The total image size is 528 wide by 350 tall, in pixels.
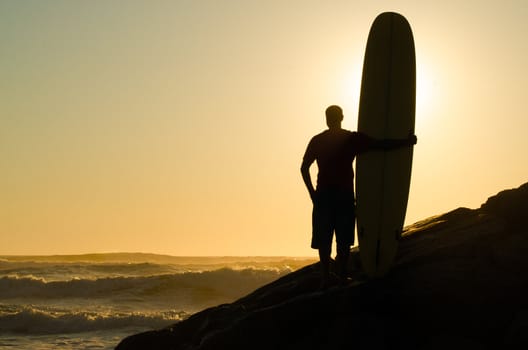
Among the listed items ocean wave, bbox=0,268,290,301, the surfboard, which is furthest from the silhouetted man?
ocean wave, bbox=0,268,290,301

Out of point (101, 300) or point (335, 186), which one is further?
point (101, 300)

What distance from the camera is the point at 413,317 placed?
7.59 metres

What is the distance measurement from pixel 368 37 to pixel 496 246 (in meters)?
2.75

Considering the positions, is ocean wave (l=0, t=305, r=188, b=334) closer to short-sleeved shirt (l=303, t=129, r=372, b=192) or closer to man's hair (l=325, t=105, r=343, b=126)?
short-sleeved shirt (l=303, t=129, r=372, b=192)

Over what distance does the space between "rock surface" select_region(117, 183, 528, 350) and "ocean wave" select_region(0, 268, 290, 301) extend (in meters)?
23.2

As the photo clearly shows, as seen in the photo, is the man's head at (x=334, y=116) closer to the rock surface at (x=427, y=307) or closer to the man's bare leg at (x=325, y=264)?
the man's bare leg at (x=325, y=264)

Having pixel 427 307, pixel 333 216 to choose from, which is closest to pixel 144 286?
pixel 333 216

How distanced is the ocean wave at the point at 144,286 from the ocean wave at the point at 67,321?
710 cm

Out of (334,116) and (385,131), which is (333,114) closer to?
(334,116)

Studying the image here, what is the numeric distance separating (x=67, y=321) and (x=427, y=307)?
1672cm

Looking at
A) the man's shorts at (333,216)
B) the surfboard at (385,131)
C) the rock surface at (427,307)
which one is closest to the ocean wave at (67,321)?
the rock surface at (427,307)

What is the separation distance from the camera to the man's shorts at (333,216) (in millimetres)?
8000

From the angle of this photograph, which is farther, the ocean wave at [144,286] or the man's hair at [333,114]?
the ocean wave at [144,286]

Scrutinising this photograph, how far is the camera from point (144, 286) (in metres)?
31.7
